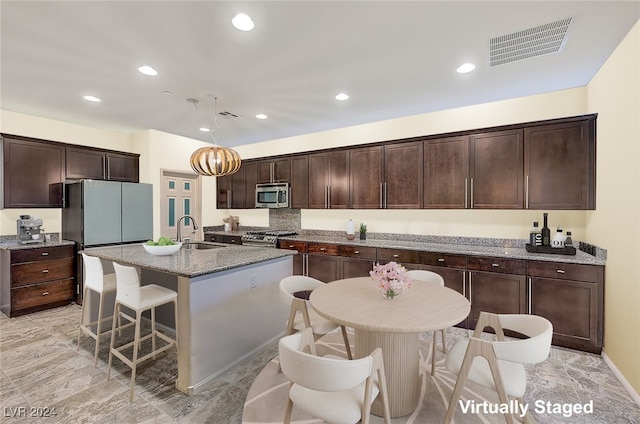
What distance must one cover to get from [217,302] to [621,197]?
11.3 ft

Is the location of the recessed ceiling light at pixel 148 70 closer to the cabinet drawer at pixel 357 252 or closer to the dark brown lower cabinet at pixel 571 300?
the cabinet drawer at pixel 357 252

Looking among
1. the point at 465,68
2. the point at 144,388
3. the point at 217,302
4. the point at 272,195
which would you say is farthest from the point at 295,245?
the point at 465,68

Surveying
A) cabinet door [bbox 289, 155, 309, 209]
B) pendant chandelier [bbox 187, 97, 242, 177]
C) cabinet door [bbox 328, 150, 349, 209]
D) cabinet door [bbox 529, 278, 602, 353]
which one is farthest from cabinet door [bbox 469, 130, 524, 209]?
pendant chandelier [bbox 187, 97, 242, 177]

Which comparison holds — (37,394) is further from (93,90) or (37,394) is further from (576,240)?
(576,240)

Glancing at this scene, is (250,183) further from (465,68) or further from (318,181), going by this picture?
(465,68)

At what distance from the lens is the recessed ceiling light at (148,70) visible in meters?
2.84

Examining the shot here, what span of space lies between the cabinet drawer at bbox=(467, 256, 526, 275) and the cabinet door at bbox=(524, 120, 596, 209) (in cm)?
68

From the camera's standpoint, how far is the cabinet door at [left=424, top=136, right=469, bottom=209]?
364 centimetres

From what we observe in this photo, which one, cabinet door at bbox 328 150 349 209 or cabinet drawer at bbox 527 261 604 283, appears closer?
cabinet drawer at bbox 527 261 604 283

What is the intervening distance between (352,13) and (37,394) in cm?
363

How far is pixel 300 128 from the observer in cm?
507

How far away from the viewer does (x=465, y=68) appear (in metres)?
2.84

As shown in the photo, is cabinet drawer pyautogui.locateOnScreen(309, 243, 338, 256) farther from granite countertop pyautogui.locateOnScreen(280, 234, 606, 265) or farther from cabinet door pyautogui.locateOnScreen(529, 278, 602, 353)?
cabinet door pyautogui.locateOnScreen(529, 278, 602, 353)

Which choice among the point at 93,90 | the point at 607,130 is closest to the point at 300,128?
the point at 93,90
